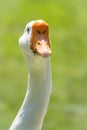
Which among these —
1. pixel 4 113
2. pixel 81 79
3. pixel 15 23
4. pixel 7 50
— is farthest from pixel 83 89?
pixel 15 23

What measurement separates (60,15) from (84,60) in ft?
7.87

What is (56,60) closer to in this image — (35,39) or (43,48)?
(35,39)

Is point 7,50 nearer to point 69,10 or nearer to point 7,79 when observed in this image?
point 7,79

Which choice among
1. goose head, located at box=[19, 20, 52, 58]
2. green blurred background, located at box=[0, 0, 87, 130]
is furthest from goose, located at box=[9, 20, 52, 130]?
green blurred background, located at box=[0, 0, 87, 130]

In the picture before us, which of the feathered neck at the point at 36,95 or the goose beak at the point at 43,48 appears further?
the feathered neck at the point at 36,95

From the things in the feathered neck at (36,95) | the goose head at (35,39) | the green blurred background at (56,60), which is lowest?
the green blurred background at (56,60)

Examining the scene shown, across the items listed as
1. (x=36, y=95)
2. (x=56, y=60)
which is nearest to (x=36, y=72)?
(x=36, y=95)

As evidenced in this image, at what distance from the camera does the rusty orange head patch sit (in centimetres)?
505

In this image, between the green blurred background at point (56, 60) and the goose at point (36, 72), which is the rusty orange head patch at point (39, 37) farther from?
the green blurred background at point (56, 60)

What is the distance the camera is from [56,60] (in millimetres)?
11609

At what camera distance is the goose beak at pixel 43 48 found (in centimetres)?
487

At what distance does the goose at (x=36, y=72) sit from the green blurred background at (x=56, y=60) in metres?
3.22

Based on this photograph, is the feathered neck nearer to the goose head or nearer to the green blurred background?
the goose head

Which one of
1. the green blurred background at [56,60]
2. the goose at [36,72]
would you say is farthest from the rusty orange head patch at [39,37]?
the green blurred background at [56,60]
